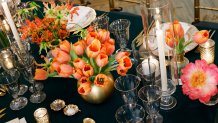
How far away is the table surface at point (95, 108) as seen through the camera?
46.6 inches

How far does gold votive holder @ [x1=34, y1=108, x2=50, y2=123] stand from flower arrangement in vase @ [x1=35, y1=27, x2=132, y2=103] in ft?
0.49

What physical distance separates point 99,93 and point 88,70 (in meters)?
0.13

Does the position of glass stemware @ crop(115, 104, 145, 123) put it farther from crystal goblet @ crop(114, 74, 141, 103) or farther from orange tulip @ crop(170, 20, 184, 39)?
orange tulip @ crop(170, 20, 184, 39)

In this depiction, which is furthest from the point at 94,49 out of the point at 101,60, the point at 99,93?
the point at 99,93

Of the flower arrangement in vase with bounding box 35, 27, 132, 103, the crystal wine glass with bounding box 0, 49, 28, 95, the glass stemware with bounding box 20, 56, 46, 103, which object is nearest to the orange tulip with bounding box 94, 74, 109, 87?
the flower arrangement in vase with bounding box 35, 27, 132, 103

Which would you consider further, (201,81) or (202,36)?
(202,36)

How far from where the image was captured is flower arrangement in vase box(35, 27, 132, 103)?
3.86 feet

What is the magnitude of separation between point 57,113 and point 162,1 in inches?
24.0

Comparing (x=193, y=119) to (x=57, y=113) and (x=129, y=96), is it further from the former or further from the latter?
(x=57, y=113)

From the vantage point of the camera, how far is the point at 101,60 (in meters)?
1.17

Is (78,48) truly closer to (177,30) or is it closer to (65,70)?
(65,70)

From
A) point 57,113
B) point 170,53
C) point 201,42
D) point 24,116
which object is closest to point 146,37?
point 170,53

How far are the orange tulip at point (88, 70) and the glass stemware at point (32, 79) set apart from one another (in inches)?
11.7

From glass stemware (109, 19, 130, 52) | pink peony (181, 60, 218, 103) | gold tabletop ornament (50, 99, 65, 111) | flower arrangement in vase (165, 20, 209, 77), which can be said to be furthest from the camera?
glass stemware (109, 19, 130, 52)
